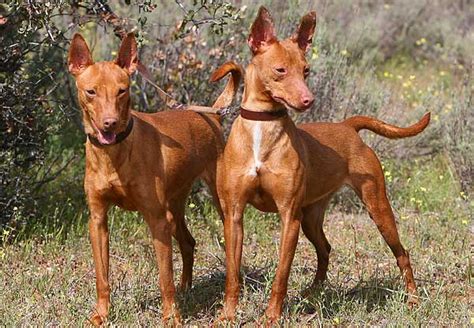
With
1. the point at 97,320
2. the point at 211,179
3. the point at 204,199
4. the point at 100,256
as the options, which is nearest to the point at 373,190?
the point at 211,179

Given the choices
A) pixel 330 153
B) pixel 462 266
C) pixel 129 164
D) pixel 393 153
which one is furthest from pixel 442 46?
pixel 129 164

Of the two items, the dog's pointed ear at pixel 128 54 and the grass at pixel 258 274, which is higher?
the dog's pointed ear at pixel 128 54

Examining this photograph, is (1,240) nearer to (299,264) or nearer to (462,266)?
(299,264)

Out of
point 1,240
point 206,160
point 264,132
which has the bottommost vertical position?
point 1,240

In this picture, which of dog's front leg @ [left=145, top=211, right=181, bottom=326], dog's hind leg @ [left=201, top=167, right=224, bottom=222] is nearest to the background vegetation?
dog's front leg @ [left=145, top=211, right=181, bottom=326]

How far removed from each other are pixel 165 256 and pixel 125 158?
612mm

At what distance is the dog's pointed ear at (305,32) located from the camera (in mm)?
5102

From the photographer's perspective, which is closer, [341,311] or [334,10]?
[341,311]

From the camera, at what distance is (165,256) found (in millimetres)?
5184

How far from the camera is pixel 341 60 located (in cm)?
880

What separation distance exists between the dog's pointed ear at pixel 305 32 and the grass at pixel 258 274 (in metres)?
1.42

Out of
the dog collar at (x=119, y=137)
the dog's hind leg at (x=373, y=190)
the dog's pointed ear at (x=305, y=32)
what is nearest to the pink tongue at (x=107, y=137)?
the dog collar at (x=119, y=137)

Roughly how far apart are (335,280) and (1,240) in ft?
8.21

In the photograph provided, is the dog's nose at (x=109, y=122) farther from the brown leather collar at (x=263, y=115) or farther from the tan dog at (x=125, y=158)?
the brown leather collar at (x=263, y=115)
